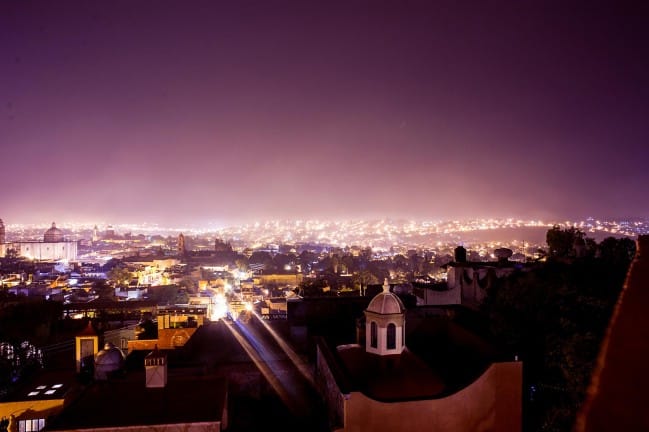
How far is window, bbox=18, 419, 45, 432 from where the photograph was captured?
1305cm

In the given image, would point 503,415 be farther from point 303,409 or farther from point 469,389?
point 303,409

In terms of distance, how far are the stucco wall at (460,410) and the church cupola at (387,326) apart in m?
2.23

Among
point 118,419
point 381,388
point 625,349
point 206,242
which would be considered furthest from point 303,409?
point 206,242

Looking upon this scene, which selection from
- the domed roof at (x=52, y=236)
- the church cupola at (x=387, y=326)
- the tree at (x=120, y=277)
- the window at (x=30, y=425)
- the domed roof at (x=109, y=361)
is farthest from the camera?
the domed roof at (x=52, y=236)

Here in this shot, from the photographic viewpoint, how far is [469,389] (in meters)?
9.56

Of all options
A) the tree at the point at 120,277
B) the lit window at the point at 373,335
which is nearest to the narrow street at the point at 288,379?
the lit window at the point at 373,335

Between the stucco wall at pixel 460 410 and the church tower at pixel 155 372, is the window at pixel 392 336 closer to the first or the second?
the stucco wall at pixel 460 410

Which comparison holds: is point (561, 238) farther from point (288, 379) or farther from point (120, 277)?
point (120, 277)

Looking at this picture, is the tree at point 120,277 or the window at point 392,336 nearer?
the window at point 392,336

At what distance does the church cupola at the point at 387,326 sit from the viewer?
37.3 ft

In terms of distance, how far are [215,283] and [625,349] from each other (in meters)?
50.6

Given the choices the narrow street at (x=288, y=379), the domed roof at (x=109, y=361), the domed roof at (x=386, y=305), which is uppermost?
the domed roof at (x=386, y=305)

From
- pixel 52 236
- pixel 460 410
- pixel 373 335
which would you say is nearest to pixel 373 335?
pixel 373 335

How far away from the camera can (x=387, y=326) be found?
449 inches
